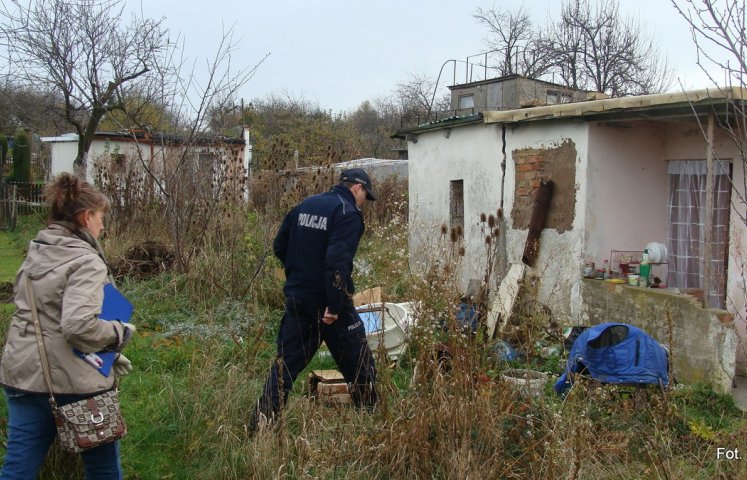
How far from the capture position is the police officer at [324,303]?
4.11 m

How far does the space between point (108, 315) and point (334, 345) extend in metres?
1.72

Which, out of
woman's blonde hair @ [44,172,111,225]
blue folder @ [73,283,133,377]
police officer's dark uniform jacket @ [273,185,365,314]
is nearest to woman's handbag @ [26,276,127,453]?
blue folder @ [73,283,133,377]

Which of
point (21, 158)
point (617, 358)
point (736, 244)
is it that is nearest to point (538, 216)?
point (736, 244)

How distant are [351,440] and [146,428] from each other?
151cm

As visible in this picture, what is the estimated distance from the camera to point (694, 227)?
7566 mm

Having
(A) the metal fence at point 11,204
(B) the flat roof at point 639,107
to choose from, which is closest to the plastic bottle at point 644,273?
(B) the flat roof at point 639,107

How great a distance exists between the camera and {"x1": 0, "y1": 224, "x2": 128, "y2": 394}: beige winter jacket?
8.57 ft

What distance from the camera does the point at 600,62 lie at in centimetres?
2711

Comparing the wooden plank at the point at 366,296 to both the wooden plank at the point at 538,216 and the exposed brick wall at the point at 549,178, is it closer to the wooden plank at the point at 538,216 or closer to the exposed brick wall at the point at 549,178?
the wooden plank at the point at 538,216

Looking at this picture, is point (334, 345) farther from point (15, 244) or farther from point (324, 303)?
point (15, 244)

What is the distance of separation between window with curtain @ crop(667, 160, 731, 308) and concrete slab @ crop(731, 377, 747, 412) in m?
0.96

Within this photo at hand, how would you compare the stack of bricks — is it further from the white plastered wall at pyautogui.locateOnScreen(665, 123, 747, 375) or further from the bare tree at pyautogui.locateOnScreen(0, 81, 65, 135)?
the bare tree at pyautogui.locateOnScreen(0, 81, 65, 135)

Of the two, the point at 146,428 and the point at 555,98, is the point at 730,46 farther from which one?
the point at 555,98

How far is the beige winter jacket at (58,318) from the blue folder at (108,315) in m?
0.04
